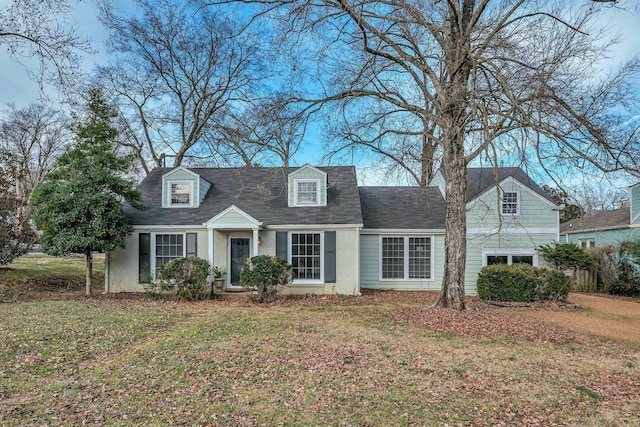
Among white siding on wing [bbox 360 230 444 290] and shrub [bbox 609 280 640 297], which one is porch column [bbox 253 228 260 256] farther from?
shrub [bbox 609 280 640 297]

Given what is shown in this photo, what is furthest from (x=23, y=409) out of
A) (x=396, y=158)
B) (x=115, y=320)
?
(x=396, y=158)

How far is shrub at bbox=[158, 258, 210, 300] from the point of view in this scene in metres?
12.4

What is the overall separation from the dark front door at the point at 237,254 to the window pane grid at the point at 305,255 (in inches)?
70.6

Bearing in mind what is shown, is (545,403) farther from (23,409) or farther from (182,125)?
(182,125)

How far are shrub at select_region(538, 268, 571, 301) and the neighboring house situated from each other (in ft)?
19.0

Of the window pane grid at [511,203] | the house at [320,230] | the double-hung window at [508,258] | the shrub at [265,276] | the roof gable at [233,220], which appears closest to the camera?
the shrub at [265,276]

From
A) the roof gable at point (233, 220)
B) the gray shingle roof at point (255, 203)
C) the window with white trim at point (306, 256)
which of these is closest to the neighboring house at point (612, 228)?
the gray shingle roof at point (255, 203)

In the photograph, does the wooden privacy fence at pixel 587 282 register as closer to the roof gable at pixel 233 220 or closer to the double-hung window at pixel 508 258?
the double-hung window at pixel 508 258

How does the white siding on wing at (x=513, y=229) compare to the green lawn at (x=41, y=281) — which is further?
the white siding on wing at (x=513, y=229)

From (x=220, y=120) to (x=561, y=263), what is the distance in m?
19.3

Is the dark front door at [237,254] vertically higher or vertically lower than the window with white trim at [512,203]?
lower

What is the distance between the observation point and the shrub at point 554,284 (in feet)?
39.9

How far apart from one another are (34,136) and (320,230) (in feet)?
94.7

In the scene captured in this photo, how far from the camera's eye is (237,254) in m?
14.7
